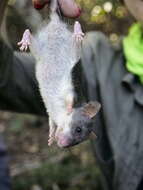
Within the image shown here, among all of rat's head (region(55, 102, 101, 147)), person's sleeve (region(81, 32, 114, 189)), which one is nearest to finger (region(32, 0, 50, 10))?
rat's head (region(55, 102, 101, 147))

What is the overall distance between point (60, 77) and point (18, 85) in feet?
4.20

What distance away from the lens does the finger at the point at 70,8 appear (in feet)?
2.60

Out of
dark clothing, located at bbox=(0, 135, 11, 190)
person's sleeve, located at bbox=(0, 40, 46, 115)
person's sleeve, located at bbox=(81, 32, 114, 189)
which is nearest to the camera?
person's sleeve, located at bbox=(0, 40, 46, 115)

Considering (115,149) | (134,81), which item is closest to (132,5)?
(134,81)

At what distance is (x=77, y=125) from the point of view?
2.52ft

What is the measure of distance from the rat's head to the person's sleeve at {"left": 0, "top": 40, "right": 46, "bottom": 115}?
1187 mm

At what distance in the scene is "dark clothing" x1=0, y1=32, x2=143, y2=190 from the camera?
6.50 ft

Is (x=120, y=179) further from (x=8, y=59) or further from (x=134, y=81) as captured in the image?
(x=8, y=59)

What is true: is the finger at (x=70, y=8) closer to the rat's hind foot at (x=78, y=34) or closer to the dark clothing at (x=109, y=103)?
the rat's hind foot at (x=78, y=34)

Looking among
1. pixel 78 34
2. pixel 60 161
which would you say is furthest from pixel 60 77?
pixel 60 161

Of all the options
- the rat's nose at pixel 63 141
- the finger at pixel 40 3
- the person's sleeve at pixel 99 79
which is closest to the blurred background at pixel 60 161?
the person's sleeve at pixel 99 79

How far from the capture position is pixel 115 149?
2014mm

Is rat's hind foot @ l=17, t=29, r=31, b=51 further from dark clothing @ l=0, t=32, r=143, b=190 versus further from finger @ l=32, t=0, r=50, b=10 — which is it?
dark clothing @ l=0, t=32, r=143, b=190

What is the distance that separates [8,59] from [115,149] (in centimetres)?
51
